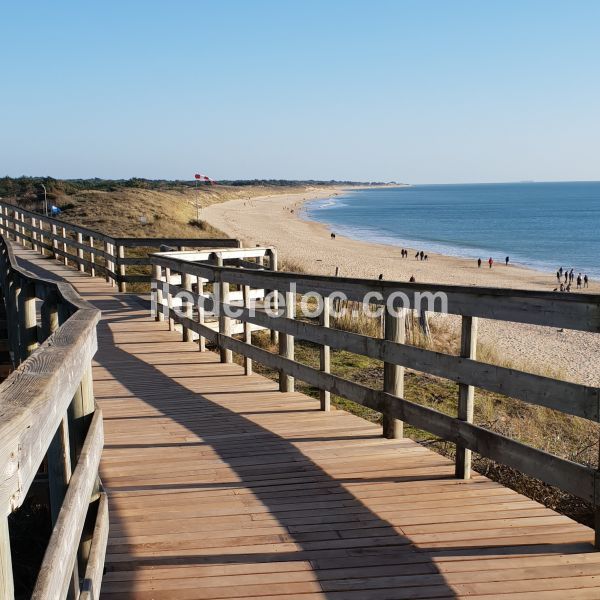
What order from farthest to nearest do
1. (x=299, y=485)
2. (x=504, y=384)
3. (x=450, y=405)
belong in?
(x=450, y=405) → (x=299, y=485) → (x=504, y=384)

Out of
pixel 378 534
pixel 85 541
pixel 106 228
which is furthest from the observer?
pixel 106 228

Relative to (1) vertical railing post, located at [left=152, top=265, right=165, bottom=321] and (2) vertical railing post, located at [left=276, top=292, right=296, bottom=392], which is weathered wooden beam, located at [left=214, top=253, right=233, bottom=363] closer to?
(2) vertical railing post, located at [left=276, top=292, right=296, bottom=392]

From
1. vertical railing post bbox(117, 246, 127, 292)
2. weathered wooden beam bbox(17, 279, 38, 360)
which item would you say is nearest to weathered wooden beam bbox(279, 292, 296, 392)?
weathered wooden beam bbox(17, 279, 38, 360)

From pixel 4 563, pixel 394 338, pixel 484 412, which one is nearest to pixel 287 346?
pixel 394 338

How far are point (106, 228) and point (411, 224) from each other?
212 ft

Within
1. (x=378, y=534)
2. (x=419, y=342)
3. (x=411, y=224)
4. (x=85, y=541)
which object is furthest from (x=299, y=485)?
(x=411, y=224)

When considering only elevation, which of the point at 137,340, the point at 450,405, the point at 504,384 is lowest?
the point at 450,405

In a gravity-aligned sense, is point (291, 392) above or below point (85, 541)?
below

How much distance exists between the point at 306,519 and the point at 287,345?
2850 mm

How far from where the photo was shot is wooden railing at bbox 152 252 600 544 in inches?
141

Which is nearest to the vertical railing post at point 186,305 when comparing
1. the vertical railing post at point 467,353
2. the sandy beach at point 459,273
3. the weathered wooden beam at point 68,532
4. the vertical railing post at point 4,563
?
the sandy beach at point 459,273

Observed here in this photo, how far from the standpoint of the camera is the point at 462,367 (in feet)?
14.2

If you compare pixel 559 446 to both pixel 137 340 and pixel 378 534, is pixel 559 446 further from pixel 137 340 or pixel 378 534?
pixel 137 340

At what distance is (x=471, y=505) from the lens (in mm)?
Answer: 4168
